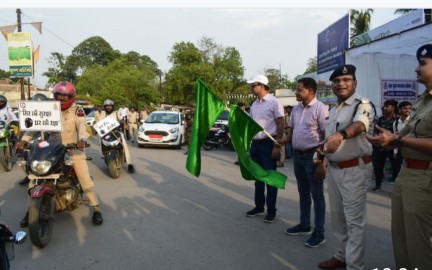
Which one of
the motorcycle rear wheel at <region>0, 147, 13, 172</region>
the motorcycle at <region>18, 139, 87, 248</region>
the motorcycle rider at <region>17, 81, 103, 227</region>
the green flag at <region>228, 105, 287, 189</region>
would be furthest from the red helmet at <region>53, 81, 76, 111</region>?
the motorcycle rear wheel at <region>0, 147, 13, 172</region>

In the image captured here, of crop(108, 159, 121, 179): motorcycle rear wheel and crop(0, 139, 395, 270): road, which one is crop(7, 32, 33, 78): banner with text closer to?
crop(0, 139, 395, 270): road

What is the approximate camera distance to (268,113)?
5.00 m

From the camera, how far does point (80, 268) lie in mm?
3662

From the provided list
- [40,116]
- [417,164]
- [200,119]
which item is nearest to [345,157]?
[417,164]

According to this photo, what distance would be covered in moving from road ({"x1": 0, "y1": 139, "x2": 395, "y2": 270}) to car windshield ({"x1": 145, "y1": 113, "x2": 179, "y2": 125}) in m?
7.33

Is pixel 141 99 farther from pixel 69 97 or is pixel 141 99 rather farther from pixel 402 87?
pixel 69 97

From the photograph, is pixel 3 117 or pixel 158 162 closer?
pixel 3 117

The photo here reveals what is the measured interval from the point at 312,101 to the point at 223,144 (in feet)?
36.1

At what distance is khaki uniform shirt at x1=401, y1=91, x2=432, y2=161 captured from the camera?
2572 mm

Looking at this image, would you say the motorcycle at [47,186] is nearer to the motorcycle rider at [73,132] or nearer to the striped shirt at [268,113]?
the motorcycle rider at [73,132]

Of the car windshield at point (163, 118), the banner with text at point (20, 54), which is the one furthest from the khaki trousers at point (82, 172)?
the banner with text at point (20, 54)

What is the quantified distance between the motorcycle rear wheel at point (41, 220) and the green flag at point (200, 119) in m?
1.79

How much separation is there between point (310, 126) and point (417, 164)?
1.67 meters

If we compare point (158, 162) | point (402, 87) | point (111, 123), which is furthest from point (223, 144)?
point (111, 123)
